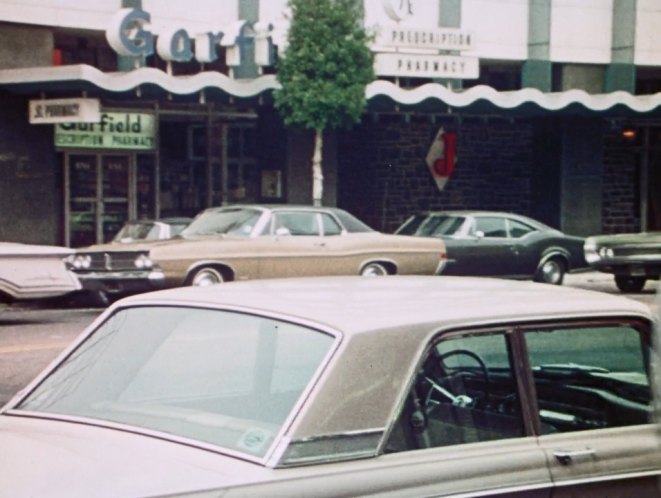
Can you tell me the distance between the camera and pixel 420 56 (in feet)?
80.6

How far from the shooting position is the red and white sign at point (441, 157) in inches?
1166

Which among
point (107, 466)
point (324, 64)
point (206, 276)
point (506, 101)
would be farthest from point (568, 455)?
point (506, 101)

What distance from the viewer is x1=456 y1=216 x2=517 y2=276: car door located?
844 inches

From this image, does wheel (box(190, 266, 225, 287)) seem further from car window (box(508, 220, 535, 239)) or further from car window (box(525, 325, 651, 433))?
car window (box(525, 325, 651, 433))

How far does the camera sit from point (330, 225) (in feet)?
63.1

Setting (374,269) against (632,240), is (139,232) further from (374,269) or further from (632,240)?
(632,240)

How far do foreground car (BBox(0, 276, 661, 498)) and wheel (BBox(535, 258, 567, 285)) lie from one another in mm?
17451

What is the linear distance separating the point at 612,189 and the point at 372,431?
96.7 feet

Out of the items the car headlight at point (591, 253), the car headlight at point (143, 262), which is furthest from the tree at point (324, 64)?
the car headlight at point (143, 262)

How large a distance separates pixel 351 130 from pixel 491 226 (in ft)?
24.9

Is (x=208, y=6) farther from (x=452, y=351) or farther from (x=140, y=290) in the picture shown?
(x=452, y=351)

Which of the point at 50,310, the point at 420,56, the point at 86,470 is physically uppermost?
the point at 420,56

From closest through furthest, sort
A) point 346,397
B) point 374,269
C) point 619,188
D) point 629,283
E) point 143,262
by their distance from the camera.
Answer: point 346,397 < point 143,262 < point 374,269 < point 629,283 < point 619,188

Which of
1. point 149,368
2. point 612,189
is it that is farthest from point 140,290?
point 612,189
